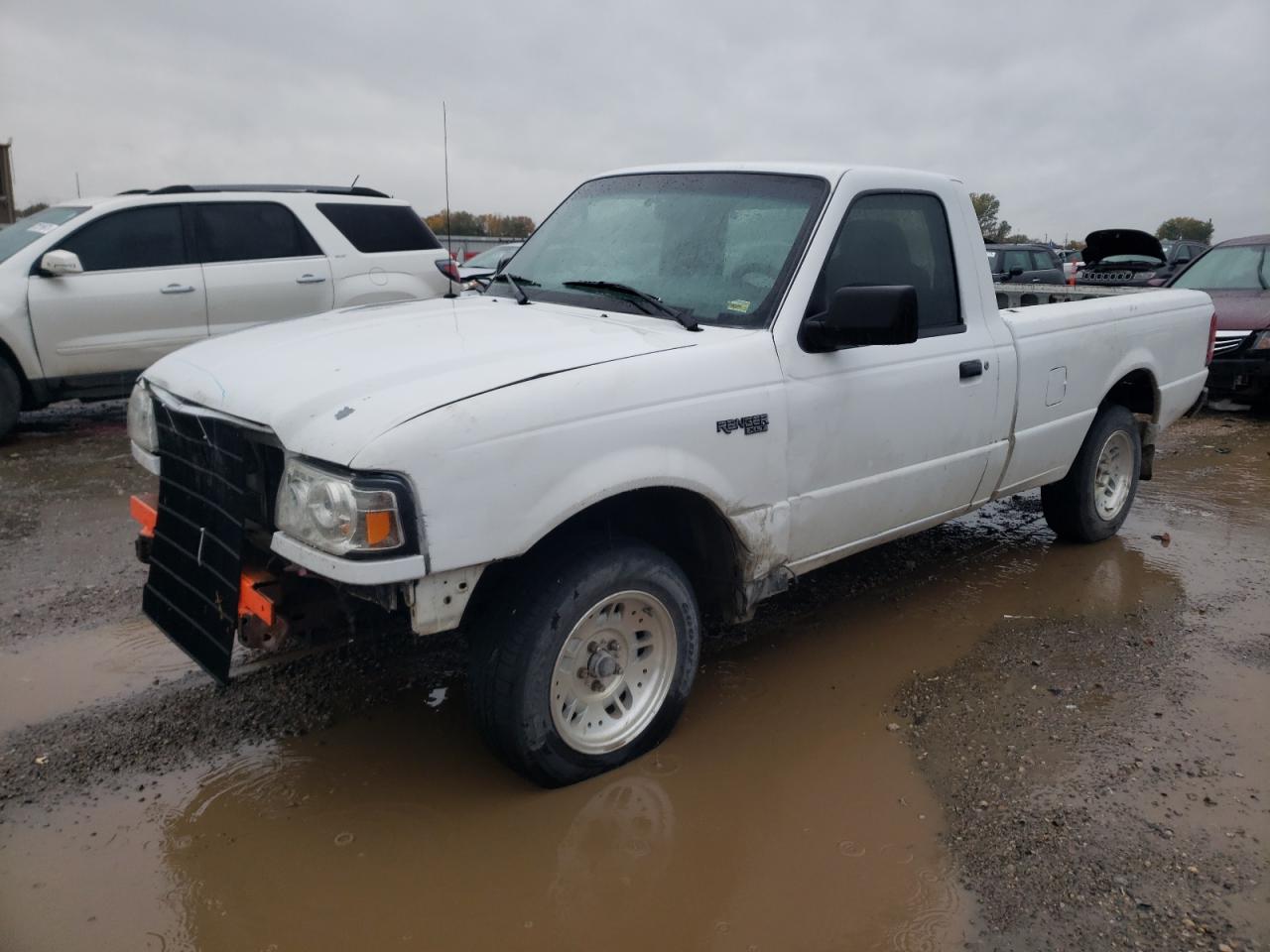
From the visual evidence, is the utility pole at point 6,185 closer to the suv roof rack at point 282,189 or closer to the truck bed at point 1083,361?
the suv roof rack at point 282,189

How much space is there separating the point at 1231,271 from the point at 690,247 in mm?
9648

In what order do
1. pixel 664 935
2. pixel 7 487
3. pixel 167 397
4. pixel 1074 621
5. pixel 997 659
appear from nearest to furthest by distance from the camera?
pixel 664 935
pixel 167 397
pixel 997 659
pixel 1074 621
pixel 7 487

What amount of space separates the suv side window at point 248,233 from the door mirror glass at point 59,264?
96 centimetres

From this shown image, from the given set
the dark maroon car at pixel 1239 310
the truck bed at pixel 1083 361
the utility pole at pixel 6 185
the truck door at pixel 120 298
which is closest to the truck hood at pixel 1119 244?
the dark maroon car at pixel 1239 310

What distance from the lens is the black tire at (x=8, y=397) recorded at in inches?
298

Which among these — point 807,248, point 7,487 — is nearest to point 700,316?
point 807,248

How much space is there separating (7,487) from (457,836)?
5.14 m

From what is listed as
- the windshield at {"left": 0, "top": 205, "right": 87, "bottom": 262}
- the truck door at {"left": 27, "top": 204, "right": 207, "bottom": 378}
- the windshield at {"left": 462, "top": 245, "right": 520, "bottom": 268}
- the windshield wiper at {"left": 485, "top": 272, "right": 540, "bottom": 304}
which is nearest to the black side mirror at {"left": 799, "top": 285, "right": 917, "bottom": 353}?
the windshield wiper at {"left": 485, "top": 272, "right": 540, "bottom": 304}

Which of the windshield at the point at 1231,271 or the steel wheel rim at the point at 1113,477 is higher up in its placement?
the windshield at the point at 1231,271

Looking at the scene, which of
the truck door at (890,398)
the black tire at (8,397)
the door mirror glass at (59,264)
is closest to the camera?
the truck door at (890,398)

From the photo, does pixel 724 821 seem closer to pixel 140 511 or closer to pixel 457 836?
pixel 457 836

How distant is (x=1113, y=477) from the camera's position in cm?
577

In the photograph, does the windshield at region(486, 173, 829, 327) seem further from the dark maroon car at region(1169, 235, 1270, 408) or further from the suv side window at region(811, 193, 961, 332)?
the dark maroon car at region(1169, 235, 1270, 408)

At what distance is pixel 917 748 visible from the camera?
3.51m
